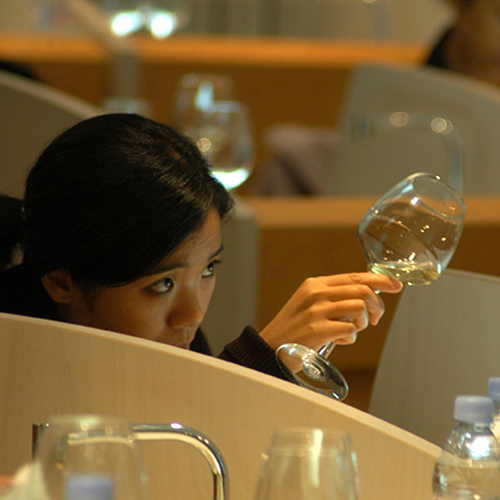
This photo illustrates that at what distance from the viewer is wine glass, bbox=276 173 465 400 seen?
0.97 meters

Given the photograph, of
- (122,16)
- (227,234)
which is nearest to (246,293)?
(227,234)

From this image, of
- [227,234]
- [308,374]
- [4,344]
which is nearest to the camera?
[4,344]

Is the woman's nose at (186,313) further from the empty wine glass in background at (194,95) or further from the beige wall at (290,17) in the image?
the beige wall at (290,17)

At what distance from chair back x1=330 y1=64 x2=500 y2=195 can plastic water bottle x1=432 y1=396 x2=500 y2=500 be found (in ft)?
4.46

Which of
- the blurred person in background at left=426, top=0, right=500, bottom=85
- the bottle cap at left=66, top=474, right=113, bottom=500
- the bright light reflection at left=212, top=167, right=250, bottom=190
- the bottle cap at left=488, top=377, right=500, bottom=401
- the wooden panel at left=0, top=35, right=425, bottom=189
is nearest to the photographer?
the bottle cap at left=66, top=474, right=113, bottom=500

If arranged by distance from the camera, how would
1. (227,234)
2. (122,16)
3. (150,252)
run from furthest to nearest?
(122,16) < (227,234) < (150,252)

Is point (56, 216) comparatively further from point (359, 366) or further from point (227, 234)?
point (359, 366)

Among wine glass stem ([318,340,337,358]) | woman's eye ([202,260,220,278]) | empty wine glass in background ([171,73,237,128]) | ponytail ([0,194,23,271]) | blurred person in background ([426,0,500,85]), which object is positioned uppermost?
blurred person in background ([426,0,500,85])

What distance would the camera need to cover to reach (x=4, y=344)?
0.76 metres

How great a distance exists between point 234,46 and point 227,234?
2.05 meters

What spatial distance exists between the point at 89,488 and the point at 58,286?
2.41 feet

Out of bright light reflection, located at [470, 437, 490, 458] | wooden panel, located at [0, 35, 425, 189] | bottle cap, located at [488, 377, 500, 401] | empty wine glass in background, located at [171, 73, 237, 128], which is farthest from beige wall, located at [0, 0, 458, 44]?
bright light reflection, located at [470, 437, 490, 458]

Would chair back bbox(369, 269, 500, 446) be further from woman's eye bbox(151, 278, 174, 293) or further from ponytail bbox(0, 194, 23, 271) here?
ponytail bbox(0, 194, 23, 271)

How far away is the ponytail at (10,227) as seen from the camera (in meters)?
1.23
